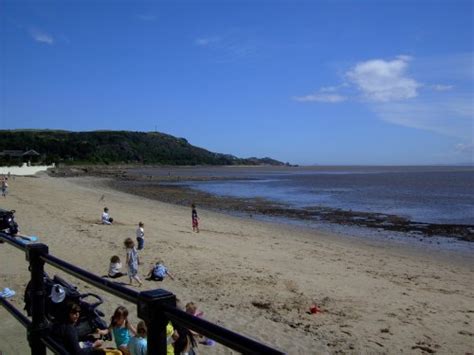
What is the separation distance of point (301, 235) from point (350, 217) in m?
9.59

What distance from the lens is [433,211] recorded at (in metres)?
35.4

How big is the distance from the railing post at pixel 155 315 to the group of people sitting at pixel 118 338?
0.97m

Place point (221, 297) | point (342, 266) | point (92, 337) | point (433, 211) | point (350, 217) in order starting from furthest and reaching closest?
point (433, 211) < point (350, 217) < point (342, 266) < point (221, 297) < point (92, 337)

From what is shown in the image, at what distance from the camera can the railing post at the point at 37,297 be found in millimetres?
2791

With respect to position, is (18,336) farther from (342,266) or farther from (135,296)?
(342,266)

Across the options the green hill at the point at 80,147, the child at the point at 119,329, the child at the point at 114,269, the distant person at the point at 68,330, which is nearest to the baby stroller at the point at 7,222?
the child at the point at 114,269

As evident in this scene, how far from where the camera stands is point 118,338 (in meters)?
5.79

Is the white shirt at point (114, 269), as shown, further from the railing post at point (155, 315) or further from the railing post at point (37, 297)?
the railing post at point (155, 315)

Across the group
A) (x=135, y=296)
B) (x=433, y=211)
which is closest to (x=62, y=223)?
(x=135, y=296)

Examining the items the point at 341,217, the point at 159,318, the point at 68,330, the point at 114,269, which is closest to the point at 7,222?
the point at 114,269

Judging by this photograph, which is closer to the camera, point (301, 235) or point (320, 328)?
point (320, 328)

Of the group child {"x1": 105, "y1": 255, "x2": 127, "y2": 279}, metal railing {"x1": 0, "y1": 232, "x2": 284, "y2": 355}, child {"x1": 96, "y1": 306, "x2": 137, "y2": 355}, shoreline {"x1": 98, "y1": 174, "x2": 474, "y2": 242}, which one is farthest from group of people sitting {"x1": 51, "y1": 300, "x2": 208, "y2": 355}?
shoreline {"x1": 98, "y1": 174, "x2": 474, "y2": 242}

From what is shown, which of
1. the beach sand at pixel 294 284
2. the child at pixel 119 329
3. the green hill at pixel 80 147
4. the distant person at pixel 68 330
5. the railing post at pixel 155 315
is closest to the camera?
the railing post at pixel 155 315

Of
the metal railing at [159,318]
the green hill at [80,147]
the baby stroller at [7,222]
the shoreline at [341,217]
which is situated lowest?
the shoreline at [341,217]
